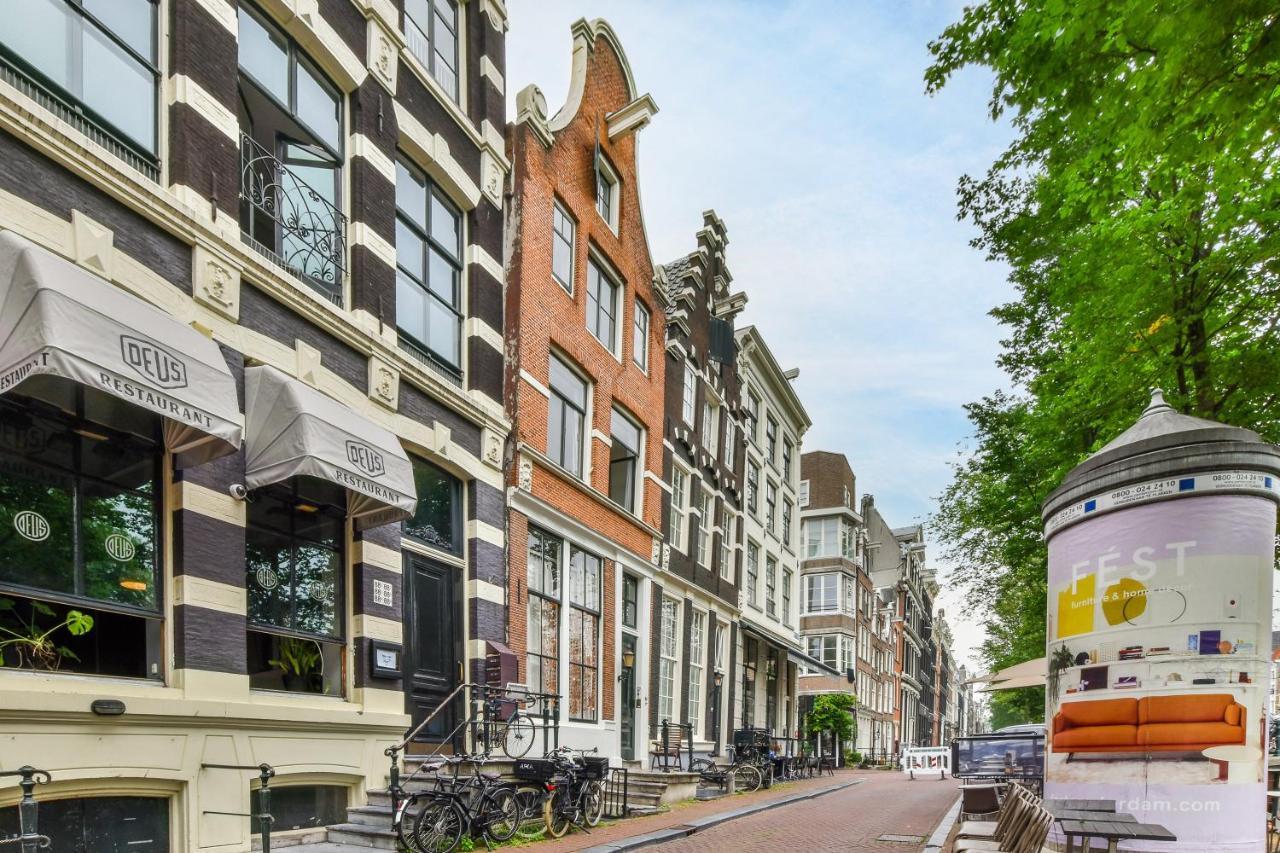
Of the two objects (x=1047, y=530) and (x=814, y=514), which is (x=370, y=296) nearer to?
(x=1047, y=530)

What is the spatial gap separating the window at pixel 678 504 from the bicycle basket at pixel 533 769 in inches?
420

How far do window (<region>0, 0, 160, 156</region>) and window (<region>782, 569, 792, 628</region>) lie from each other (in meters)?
27.7

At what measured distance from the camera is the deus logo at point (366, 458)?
9.46 meters

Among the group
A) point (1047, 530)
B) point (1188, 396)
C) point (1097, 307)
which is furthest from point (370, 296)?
point (1188, 396)

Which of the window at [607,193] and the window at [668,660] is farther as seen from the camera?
the window at [668,660]

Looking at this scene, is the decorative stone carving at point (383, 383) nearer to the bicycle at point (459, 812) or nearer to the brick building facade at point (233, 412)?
the brick building facade at point (233, 412)

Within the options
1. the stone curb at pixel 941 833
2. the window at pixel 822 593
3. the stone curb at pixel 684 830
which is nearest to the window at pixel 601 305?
the stone curb at pixel 684 830

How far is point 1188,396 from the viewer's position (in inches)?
472

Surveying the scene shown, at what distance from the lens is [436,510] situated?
12.6 meters

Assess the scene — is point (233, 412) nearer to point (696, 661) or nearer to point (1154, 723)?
point (1154, 723)

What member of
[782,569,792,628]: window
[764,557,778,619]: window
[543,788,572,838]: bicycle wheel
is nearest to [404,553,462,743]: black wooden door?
[543,788,572,838]: bicycle wheel

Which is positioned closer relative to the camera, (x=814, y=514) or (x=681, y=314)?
(x=681, y=314)

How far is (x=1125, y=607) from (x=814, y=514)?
151 feet

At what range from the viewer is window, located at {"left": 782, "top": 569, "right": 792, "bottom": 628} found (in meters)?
32.9
